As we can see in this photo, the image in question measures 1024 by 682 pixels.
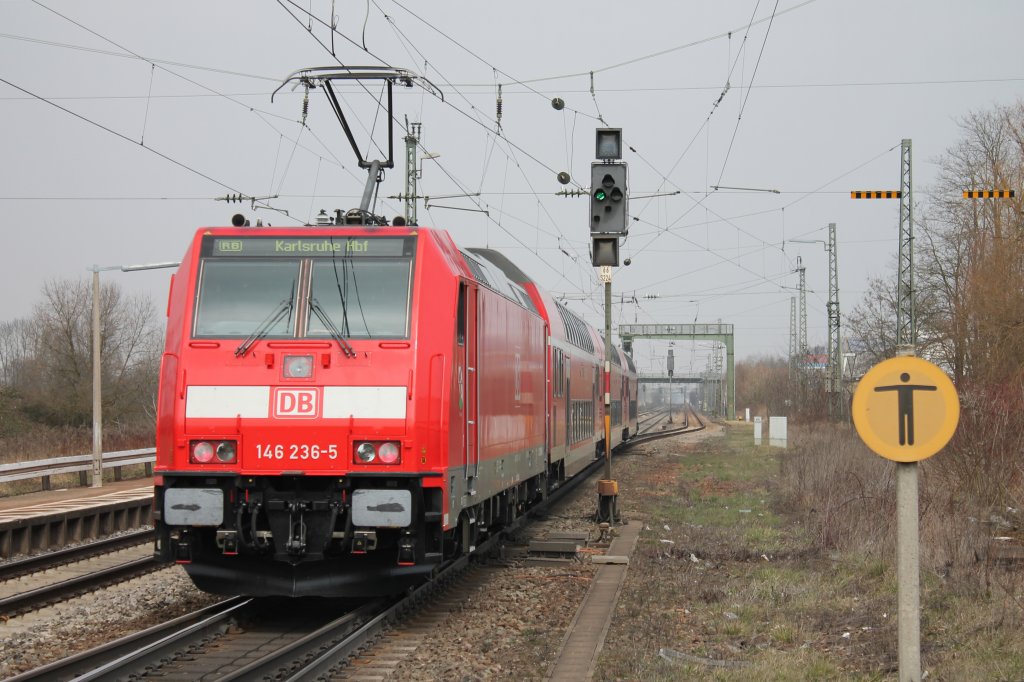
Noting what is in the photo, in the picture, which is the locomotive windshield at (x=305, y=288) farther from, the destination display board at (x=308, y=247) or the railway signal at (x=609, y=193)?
the railway signal at (x=609, y=193)

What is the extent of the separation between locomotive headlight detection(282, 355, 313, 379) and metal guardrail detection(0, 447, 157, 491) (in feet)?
44.0

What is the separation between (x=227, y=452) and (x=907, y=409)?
5.85 meters

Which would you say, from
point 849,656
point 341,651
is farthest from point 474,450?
point 849,656

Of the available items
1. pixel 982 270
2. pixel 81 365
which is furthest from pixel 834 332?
pixel 81 365

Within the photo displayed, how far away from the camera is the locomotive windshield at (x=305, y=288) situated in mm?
9438

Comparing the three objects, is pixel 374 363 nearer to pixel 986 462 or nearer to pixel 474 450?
pixel 474 450

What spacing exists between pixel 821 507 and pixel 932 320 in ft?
44.3

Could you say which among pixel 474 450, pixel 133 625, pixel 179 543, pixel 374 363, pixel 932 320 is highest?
pixel 932 320

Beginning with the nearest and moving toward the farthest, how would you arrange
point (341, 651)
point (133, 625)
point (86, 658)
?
point (86, 658)
point (341, 651)
point (133, 625)

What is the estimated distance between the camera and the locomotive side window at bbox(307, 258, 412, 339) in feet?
30.8

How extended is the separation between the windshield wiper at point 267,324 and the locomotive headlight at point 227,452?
0.77m

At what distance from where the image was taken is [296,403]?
360 inches

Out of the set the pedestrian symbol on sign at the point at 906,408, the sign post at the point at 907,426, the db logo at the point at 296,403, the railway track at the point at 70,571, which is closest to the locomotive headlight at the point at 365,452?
the db logo at the point at 296,403

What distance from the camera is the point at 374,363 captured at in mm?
9203
